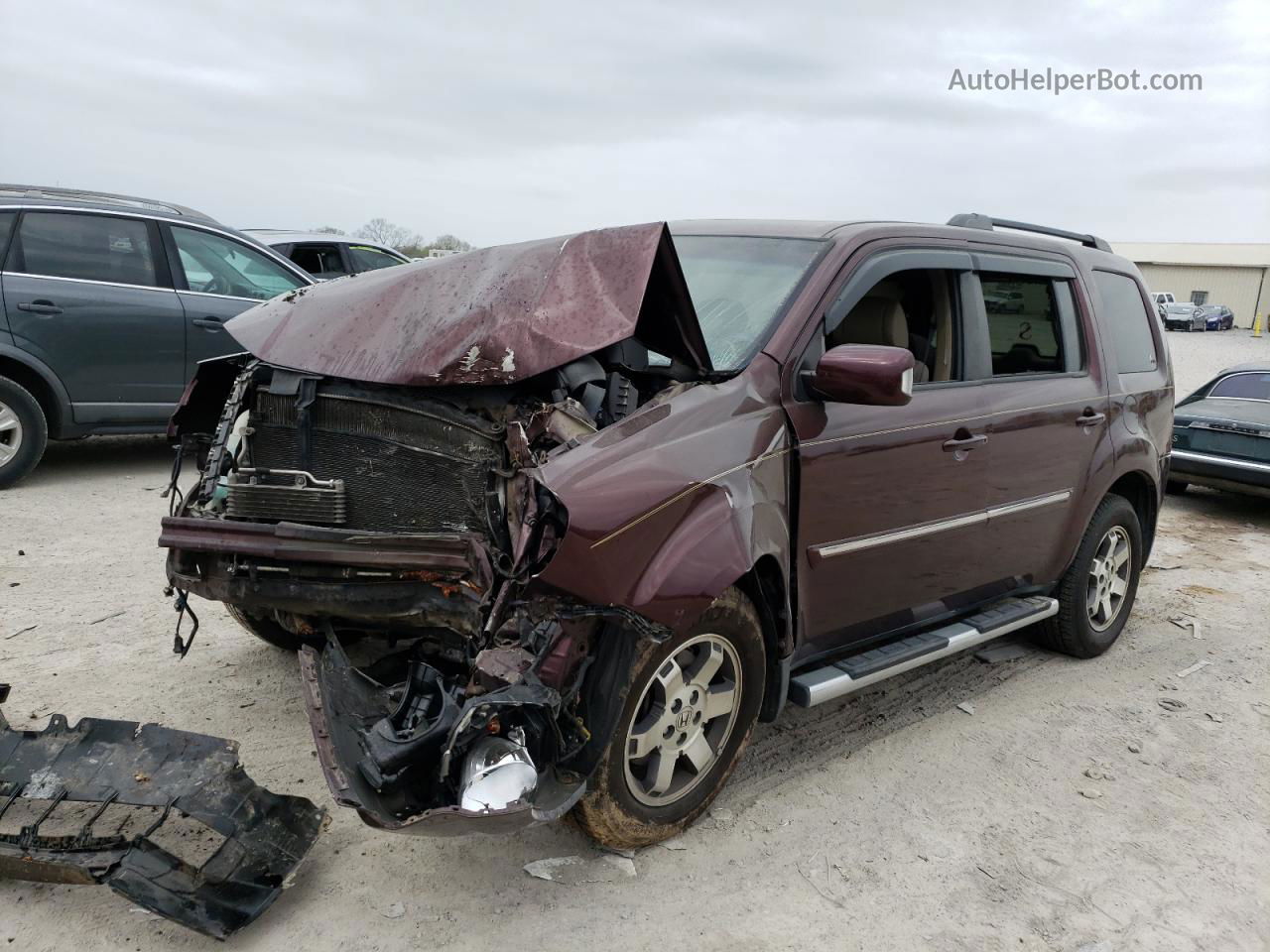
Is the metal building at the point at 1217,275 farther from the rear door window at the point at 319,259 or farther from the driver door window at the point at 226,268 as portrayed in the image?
the driver door window at the point at 226,268

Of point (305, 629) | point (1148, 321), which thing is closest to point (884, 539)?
point (305, 629)

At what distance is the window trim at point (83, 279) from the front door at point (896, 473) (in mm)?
5467

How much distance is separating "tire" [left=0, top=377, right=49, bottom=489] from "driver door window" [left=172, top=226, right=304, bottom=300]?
1.39m

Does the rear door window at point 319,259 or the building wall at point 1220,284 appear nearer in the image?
the rear door window at point 319,259

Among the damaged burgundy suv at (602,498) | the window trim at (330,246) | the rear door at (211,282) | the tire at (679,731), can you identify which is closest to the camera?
the damaged burgundy suv at (602,498)

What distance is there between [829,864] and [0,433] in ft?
20.0

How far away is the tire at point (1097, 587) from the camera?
4.71 metres

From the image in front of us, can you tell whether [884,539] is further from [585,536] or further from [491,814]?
[491,814]

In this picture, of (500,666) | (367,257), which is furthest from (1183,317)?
(500,666)

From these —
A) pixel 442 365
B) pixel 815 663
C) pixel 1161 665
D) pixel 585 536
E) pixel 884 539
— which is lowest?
pixel 1161 665

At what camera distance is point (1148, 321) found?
17.1 feet

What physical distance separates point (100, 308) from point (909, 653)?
590 cm

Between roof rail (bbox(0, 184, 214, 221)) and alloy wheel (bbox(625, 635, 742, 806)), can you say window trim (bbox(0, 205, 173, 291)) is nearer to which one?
roof rail (bbox(0, 184, 214, 221))

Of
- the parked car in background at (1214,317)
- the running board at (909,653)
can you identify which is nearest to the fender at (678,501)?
the running board at (909,653)
